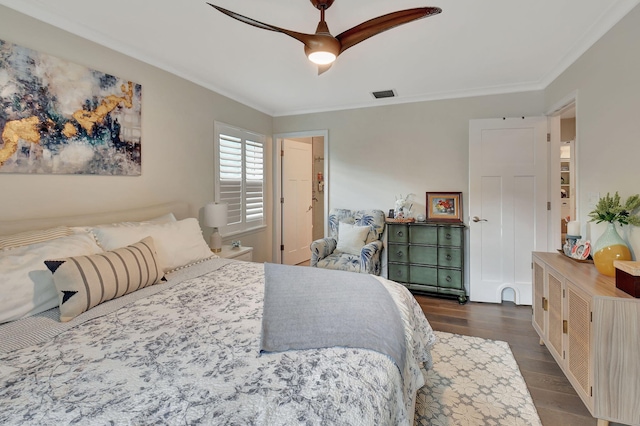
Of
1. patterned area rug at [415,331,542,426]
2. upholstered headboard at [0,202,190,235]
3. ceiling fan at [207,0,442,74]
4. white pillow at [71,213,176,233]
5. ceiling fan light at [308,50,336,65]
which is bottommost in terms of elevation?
patterned area rug at [415,331,542,426]

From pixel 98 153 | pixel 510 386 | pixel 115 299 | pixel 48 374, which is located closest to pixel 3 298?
pixel 115 299

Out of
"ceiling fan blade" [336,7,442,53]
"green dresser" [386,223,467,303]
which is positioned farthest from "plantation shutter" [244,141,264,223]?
"ceiling fan blade" [336,7,442,53]

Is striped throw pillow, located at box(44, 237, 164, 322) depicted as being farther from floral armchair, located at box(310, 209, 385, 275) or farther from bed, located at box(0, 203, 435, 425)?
floral armchair, located at box(310, 209, 385, 275)

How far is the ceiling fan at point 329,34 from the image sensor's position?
1.65 metres

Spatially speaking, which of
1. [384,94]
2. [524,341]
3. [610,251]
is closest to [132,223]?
[384,94]

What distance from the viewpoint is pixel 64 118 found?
7.16 feet

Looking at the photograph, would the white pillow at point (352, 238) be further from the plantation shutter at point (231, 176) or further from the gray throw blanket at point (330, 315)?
the gray throw blanket at point (330, 315)

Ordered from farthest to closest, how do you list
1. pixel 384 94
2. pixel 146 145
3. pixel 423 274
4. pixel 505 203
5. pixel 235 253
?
pixel 384 94 < pixel 423 274 < pixel 505 203 < pixel 235 253 < pixel 146 145

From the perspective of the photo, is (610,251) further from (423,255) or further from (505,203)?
(423,255)

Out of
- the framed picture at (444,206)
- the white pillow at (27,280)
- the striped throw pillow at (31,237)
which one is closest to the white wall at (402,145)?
the framed picture at (444,206)

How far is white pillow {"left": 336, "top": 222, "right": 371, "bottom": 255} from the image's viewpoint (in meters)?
3.75

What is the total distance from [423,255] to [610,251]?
1883 millimetres

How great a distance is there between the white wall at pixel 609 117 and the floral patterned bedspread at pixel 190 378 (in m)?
1.85

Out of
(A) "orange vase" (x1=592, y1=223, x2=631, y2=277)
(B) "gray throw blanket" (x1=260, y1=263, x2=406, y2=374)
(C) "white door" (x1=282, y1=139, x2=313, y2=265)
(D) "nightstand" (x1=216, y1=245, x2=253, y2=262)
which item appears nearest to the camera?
(B) "gray throw blanket" (x1=260, y1=263, x2=406, y2=374)
